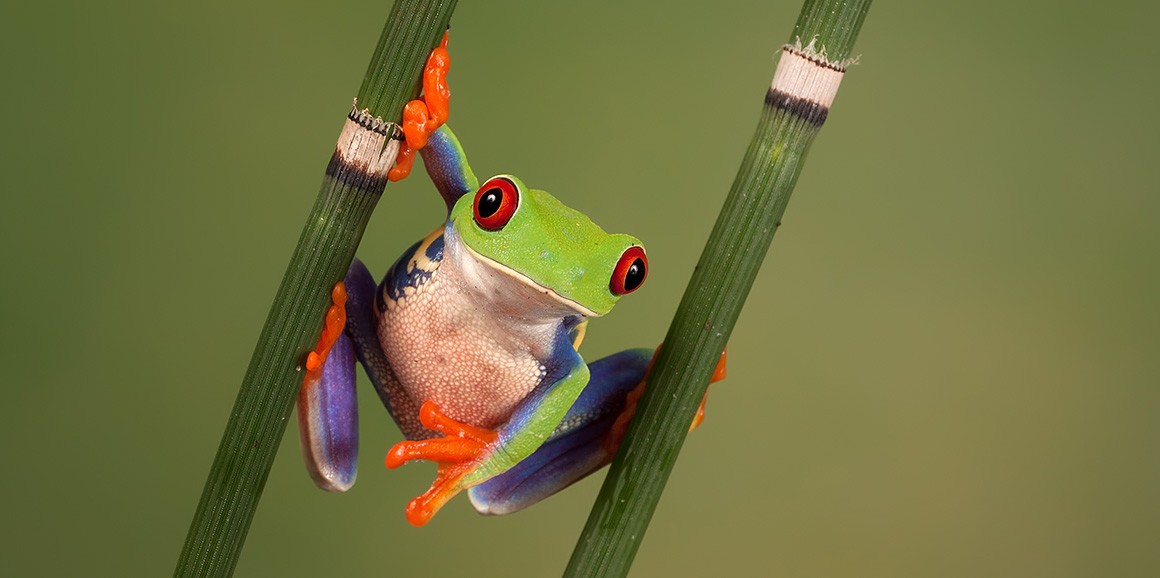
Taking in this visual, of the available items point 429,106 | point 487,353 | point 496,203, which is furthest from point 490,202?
point 487,353

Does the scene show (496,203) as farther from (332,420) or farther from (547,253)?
(332,420)

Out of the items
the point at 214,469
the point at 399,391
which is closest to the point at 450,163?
the point at 399,391

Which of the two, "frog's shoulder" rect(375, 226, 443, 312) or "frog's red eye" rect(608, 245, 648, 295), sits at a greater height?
"frog's red eye" rect(608, 245, 648, 295)

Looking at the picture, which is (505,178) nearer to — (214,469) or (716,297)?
(716,297)

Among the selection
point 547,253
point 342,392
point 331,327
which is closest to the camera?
point 547,253

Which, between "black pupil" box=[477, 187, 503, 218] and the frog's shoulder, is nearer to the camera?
"black pupil" box=[477, 187, 503, 218]

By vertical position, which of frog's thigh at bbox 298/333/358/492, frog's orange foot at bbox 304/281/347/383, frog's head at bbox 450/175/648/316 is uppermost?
frog's head at bbox 450/175/648/316

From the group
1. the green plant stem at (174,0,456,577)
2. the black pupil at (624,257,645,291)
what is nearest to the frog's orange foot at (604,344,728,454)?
the black pupil at (624,257,645,291)

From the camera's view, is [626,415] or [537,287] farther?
[626,415]

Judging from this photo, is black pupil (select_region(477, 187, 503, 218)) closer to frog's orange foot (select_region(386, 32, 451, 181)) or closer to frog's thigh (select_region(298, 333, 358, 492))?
frog's orange foot (select_region(386, 32, 451, 181))

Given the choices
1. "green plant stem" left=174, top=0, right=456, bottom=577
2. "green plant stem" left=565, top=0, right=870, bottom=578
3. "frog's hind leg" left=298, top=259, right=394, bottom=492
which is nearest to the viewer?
"green plant stem" left=174, top=0, right=456, bottom=577
